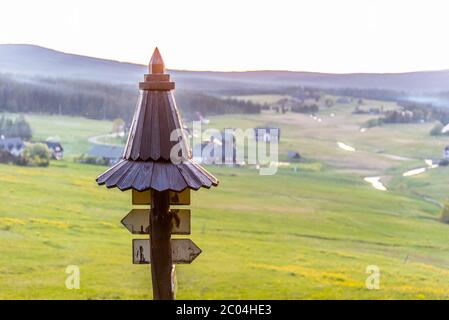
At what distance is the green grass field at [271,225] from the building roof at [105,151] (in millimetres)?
76

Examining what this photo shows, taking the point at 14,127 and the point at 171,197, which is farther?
the point at 14,127

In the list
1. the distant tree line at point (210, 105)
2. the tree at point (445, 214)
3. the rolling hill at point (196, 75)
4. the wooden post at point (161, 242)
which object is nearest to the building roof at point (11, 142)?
the rolling hill at point (196, 75)

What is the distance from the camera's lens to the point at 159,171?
56.4 inches

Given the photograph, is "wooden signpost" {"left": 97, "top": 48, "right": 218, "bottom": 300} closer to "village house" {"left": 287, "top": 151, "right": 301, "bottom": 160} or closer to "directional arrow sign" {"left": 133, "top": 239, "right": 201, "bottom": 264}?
"directional arrow sign" {"left": 133, "top": 239, "right": 201, "bottom": 264}

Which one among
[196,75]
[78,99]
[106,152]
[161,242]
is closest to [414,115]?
[196,75]

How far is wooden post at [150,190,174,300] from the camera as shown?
4.95 feet

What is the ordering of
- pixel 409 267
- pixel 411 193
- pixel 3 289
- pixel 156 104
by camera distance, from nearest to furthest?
1. pixel 156 104
2. pixel 3 289
3. pixel 409 267
4. pixel 411 193

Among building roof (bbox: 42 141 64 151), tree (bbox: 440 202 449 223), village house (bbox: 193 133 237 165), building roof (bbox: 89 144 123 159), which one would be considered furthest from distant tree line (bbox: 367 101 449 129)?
building roof (bbox: 42 141 64 151)

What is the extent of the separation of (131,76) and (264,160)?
929mm

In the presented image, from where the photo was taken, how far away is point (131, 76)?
3006 mm

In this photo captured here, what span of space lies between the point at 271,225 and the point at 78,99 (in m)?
A: 1.41

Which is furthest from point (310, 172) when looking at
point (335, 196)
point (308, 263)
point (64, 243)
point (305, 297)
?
point (64, 243)

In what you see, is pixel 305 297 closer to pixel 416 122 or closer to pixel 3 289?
pixel 416 122

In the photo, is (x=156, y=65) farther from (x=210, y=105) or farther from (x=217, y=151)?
(x=210, y=105)
